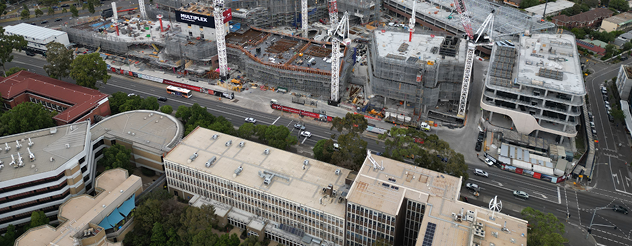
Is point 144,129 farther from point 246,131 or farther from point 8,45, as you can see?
point 8,45

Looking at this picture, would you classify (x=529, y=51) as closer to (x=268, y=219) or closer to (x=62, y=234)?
(x=268, y=219)

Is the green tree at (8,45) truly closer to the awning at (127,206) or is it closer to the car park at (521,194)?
the awning at (127,206)

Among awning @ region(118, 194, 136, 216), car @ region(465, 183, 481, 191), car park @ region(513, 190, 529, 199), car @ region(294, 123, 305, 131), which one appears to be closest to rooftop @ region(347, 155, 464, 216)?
car @ region(465, 183, 481, 191)

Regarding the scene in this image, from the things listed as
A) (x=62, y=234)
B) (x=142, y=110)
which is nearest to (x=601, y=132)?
(x=142, y=110)

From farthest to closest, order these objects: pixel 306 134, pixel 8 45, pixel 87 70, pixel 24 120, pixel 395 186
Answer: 1. pixel 8 45
2. pixel 87 70
3. pixel 306 134
4. pixel 24 120
5. pixel 395 186

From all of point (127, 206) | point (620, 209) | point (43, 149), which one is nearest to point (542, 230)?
point (620, 209)

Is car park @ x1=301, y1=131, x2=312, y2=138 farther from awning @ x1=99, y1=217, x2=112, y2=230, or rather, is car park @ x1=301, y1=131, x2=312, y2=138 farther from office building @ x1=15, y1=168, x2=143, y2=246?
awning @ x1=99, y1=217, x2=112, y2=230
